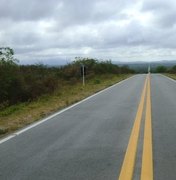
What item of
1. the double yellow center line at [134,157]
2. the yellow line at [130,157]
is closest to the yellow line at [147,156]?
the double yellow center line at [134,157]

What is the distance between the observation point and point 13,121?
11.8 meters

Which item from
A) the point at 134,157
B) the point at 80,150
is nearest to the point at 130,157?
the point at 134,157

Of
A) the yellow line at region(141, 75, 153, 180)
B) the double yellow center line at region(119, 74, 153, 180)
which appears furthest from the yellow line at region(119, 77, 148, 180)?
the yellow line at region(141, 75, 153, 180)

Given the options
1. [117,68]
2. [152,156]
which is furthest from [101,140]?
[117,68]

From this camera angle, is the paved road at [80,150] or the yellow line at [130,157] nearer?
the yellow line at [130,157]

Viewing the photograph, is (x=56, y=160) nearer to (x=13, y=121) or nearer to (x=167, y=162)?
(x=167, y=162)

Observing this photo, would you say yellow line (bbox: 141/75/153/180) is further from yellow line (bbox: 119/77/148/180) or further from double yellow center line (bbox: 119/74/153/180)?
yellow line (bbox: 119/77/148/180)

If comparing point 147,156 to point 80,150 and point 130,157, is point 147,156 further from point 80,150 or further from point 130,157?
point 80,150

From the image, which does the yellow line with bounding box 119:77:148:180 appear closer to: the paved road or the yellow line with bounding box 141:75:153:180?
the paved road

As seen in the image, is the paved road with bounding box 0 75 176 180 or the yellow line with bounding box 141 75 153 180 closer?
the yellow line with bounding box 141 75 153 180

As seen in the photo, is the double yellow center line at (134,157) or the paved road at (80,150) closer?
the double yellow center line at (134,157)

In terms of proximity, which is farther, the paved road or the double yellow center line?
the paved road

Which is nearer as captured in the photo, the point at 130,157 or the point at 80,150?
the point at 130,157

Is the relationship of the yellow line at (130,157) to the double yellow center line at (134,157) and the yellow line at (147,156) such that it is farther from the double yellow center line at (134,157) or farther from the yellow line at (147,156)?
the yellow line at (147,156)
